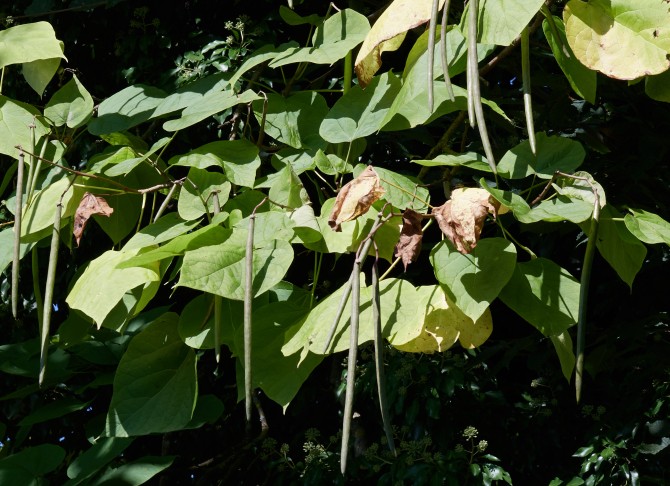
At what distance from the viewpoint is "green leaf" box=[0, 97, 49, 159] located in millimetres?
1043

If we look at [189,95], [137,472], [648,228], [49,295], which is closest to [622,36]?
[648,228]

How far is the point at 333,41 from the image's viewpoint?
1083 millimetres

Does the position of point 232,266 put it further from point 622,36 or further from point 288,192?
point 622,36

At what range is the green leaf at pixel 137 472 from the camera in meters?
1.39

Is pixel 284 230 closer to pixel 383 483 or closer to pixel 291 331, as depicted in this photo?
pixel 291 331

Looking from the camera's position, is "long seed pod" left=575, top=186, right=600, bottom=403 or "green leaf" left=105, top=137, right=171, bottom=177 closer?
"long seed pod" left=575, top=186, right=600, bottom=403

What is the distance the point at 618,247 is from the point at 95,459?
0.86 m

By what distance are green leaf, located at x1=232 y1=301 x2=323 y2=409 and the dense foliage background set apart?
1.79 feet

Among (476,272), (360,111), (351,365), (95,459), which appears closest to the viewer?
(351,365)

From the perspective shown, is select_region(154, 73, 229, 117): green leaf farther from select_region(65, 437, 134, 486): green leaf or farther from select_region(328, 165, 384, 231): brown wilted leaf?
select_region(65, 437, 134, 486): green leaf

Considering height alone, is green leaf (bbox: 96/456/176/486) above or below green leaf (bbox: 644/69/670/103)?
below

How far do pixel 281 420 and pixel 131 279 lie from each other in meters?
1.21

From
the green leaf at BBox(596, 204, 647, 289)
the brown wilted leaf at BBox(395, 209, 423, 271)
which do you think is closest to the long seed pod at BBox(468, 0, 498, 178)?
the brown wilted leaf at BBox(395, 209, 423, 271)

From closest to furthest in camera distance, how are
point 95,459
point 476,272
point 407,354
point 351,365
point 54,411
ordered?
point 351,365 → point 476,272 → point 95,459 → point 54,411 → point 407,354
